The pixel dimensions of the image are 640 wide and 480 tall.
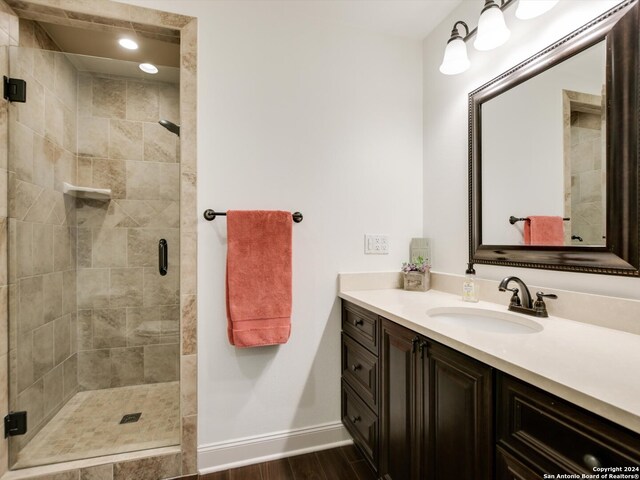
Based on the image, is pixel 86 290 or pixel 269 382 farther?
pixel 86 290

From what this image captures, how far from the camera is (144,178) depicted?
2.06m

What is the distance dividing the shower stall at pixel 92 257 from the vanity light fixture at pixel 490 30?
1.51 meters

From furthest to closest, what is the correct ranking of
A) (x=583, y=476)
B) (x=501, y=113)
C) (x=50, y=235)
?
(x=50, y=235) → (x=501, y=113) → (x=583, y=476)

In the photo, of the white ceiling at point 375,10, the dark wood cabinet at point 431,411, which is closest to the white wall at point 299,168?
the white ceiling at point 375,10

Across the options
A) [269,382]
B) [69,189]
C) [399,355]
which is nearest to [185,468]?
[269,382]

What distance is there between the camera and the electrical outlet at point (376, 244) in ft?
5.98

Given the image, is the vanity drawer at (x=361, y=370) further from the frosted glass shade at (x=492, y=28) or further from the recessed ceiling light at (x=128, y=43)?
the recessed ceiling light at (x=128, y=43)

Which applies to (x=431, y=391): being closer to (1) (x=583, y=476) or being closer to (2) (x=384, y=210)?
(1) (x=583, y=476)

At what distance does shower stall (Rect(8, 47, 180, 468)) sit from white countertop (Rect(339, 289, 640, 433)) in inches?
62.3

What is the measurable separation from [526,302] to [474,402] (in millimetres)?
583

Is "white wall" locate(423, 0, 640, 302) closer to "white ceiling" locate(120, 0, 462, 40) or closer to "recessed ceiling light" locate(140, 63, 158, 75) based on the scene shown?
"white ceiling" locate(120, 0, 462, 40)

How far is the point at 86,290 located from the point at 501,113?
2756 millimetres

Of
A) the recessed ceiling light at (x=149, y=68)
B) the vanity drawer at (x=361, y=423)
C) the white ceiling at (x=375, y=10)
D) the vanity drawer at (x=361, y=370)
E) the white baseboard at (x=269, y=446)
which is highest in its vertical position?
the white ceiling at (x=375, y=10)

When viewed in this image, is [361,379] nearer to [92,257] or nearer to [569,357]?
[569,357]
